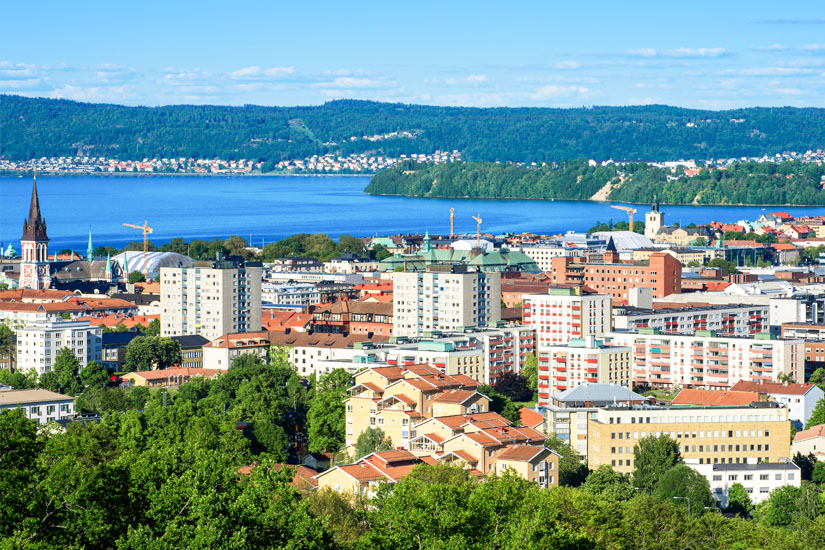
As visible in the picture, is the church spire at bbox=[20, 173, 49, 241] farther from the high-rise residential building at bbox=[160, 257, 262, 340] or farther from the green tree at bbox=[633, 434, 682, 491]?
the green tree at bbox=[633, 434, 682, 491]

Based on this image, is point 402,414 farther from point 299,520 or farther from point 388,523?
point 299,520

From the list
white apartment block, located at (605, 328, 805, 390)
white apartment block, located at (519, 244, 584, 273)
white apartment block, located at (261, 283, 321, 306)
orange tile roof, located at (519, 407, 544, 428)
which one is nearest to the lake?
white apartment block, located at (519, 244, 584, 273)

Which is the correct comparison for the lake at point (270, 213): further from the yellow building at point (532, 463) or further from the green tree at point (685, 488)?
the green tree at point (685, 488)

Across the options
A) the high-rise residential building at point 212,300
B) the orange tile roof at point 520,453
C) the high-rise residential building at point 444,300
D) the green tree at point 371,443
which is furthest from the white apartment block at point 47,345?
the orange tile roof at point 520,453

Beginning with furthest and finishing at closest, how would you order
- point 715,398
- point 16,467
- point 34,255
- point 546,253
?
point 546,253
point 34,255
point 715,398
point 16,467

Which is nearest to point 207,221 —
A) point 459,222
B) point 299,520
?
point 459,222

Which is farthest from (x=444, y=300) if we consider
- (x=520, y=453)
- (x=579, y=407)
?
(x=520, y=453)

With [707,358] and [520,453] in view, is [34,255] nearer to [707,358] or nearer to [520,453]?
[707,358]
